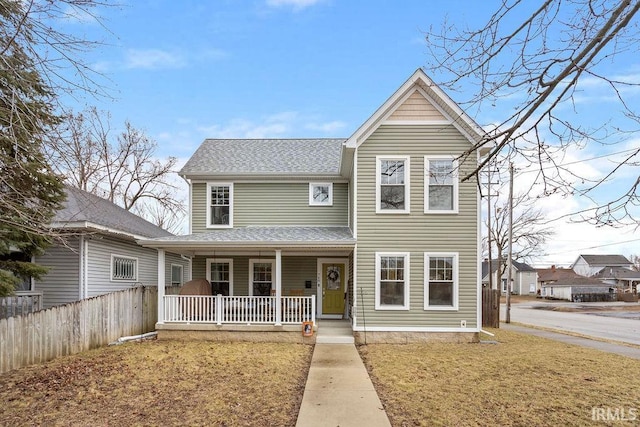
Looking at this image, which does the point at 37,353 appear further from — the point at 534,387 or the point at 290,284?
the point at 534,387

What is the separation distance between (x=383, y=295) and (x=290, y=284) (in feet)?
12.9

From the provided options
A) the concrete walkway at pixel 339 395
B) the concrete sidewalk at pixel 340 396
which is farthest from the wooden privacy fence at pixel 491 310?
the concrete sidewalk at pixel 340 396

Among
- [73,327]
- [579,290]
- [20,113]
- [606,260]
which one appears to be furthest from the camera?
[606,260]

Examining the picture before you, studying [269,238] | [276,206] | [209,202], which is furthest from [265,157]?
[269,238]

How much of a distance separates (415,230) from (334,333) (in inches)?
→ 146

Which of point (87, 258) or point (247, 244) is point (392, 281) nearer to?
point (247, 244)

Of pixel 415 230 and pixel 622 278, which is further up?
pixel 415 230

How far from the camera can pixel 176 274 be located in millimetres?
18719

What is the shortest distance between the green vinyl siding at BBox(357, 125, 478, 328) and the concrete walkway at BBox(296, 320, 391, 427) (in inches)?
89.1

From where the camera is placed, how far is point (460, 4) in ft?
16.3

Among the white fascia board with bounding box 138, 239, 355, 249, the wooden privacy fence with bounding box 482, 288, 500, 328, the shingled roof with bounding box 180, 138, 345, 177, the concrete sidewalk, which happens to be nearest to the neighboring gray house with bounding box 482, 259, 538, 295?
the wooden privacy fence with bounding box 482, 288, 500, 328

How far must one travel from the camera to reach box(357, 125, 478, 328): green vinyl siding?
37.1 feet

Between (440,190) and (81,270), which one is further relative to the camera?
(440,190)

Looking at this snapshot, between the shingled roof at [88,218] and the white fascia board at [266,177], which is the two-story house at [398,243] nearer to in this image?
the shingled roof at [88,218]
